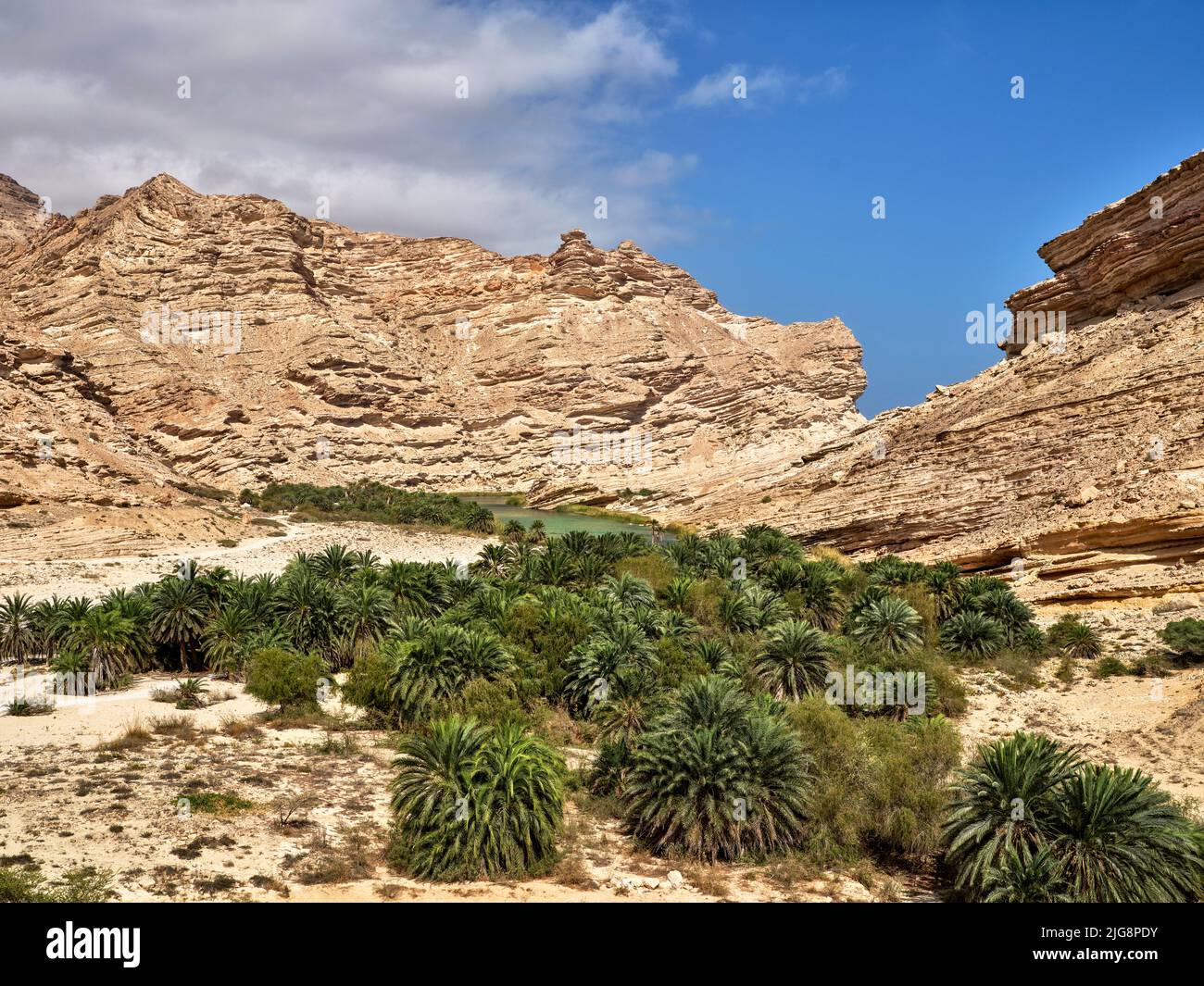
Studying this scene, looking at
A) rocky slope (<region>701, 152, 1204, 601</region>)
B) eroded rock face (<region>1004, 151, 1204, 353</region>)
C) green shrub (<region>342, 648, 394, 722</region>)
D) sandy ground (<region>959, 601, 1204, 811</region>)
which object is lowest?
sandy ground (<region>959, 601, 1204, 811</region>)

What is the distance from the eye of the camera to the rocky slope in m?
32.6

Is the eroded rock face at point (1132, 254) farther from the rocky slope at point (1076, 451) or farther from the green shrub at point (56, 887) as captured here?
the green shrub at point (56, 887)

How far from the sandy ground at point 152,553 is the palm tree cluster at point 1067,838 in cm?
3125

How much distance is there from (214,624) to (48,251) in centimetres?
9470

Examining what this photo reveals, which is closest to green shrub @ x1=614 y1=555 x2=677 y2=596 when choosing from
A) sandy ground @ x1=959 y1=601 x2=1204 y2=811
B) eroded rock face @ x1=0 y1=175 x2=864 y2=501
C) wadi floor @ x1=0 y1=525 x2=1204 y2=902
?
sandy ground @ x1=959 y1=601 x2=1204 y2=811

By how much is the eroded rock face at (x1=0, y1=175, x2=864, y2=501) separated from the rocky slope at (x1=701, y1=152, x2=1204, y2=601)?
24.0m

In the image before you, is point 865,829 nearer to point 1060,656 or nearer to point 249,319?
point 1060,656

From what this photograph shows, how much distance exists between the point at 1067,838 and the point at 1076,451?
31.3 meters

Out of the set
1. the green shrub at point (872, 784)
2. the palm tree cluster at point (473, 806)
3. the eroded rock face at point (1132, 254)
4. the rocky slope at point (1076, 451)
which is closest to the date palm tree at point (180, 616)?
the palm tree cluster at point (473, 806)

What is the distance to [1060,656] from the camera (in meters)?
28.1

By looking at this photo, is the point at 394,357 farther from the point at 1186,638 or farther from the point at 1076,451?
the point at 1186,638

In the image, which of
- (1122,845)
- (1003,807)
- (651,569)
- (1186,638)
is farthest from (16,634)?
(1186,638)

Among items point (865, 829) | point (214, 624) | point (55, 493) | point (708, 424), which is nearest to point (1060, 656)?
point (865, 829)

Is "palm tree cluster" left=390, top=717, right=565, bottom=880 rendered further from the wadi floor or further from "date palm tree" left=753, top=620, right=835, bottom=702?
"date palm tree" left=753, top=620, right=835, bottom=702
